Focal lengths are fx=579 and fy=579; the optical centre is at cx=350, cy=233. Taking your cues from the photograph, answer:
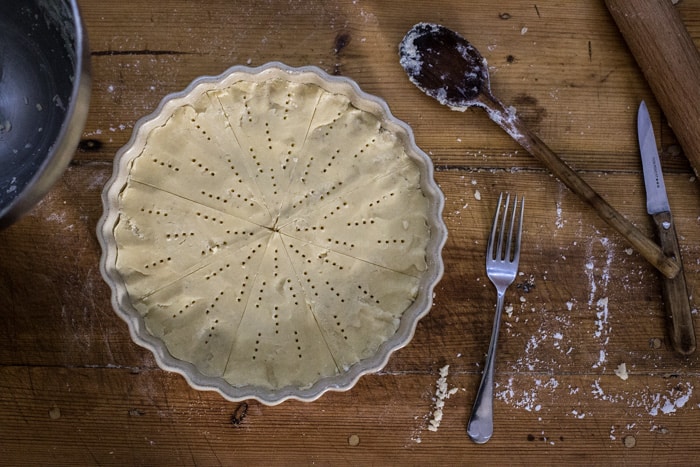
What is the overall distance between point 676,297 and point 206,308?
137cm

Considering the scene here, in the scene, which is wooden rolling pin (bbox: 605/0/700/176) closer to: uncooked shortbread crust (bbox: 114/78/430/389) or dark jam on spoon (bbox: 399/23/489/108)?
dark jam on spoon (bbox: 399/23/489/108)

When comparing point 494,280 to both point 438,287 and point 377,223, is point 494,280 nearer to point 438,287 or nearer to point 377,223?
point 438,287

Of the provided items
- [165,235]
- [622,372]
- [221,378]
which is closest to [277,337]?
[221,378]

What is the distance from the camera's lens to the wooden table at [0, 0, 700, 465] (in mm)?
1721

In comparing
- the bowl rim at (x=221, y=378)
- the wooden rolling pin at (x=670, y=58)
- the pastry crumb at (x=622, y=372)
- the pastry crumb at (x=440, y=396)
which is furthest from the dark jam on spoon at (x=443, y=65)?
the pastry crumb at (x=622, y=372)

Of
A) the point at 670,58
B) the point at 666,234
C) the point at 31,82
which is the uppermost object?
the point at 31,82

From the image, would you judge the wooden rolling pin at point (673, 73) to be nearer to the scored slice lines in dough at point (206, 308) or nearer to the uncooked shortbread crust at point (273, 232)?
the uncooked shortbread crust at point (273, 232)

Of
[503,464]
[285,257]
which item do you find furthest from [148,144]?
[503,464]

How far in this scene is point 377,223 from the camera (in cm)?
163

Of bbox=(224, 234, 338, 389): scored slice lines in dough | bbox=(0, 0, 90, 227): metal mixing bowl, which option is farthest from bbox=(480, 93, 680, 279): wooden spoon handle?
bbox=(0, 0, 90, 227): metal mixing bowl

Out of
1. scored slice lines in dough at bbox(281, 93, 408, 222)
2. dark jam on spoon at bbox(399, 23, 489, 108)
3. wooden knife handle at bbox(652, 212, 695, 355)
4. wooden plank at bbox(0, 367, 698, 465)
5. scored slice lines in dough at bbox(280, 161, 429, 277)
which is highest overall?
dark jam on spoon at bbox(399, 23, 489, 108)

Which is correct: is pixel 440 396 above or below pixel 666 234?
below

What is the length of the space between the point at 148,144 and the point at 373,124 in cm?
62

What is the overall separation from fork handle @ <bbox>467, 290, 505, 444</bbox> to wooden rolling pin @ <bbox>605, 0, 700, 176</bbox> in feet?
2.41
